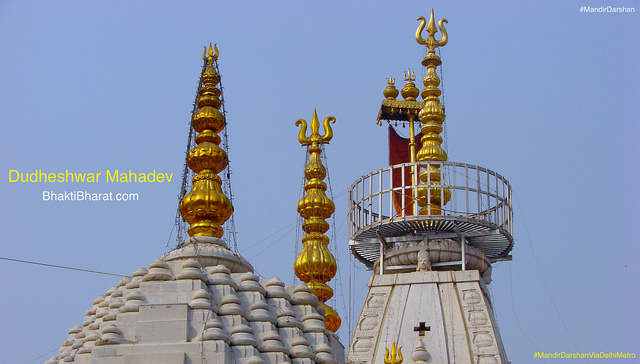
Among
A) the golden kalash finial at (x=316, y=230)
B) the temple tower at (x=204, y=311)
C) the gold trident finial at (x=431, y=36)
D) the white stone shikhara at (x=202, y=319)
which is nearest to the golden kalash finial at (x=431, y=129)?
the gold trident finial at (x=431, y=36)

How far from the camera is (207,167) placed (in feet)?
115

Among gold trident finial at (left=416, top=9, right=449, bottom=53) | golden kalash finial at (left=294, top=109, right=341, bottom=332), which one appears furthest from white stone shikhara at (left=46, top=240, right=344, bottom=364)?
gold trident finial at (left=416, top=9, right=449, bottom=53)

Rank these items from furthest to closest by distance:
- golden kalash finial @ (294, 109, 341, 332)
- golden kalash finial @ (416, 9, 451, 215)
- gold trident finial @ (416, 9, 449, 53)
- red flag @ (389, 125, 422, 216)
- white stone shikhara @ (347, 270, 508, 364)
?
gold trident finial @ (416, 9, 449, 53) < red flag @ (389, 125, 422, 216) < golden kalash finial @ (416, 9, 451, 215) < golden kalash finial @ (294, 109, 341, 332) < white stone shikhara @ (347, 270, 508, 364)

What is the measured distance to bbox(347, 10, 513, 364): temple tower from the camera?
44.9 meters

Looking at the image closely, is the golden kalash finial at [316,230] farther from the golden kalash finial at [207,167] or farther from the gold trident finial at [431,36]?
the golden kalash finial at [207,167]

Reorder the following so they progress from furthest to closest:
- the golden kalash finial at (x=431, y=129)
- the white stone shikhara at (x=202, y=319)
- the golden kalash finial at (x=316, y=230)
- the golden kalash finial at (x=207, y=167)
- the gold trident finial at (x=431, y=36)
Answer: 1. the gold trident finial at (x=431, y=36)
2. the golden kalash finial at (x=431, y=129)
3. the golden kalash finial at (x=316, y=230)
4. the golden kalash finial at (x=207, y=167)
5. the white stone shikhara at (x=202, y=319)

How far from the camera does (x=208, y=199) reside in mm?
34219

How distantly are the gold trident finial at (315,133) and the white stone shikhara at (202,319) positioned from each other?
631 inches

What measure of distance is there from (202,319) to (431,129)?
23.9 meters

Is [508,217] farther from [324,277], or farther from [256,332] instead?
[256,332]

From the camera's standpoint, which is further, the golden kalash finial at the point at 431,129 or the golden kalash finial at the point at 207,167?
the golden kalash finial at the point at 431,129

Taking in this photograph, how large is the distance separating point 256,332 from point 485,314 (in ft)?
53.5

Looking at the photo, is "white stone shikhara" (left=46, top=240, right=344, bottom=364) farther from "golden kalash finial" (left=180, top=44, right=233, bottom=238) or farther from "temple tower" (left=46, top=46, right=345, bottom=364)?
"golden kalash finial" (left=180, top=44, right=233, bottom=238)

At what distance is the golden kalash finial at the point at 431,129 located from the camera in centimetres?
4881
